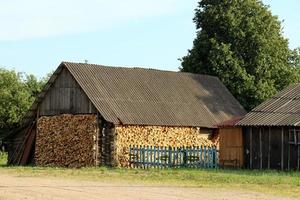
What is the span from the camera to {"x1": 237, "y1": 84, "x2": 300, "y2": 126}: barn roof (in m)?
36.3

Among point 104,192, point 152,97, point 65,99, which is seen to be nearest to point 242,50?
point 152,97

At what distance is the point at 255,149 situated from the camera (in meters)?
37.7

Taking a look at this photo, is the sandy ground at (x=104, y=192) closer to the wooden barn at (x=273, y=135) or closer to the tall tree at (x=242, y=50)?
the wooden barn at (x=273, y=135)

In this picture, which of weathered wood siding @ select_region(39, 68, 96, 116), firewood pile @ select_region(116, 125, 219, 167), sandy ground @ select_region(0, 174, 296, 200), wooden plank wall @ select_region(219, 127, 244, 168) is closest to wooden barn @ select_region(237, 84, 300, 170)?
wooden plank wall @ select_region(219, 127, 244, 168)

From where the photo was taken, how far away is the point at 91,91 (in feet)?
139

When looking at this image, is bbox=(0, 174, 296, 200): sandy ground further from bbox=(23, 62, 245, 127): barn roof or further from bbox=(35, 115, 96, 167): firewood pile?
bbox=(23, 62, 245, 127): barn roof

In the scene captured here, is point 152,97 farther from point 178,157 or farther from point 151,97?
point 178,157

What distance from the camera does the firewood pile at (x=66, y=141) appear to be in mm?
41875

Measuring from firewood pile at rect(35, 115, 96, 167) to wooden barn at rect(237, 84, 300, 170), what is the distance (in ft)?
30.9

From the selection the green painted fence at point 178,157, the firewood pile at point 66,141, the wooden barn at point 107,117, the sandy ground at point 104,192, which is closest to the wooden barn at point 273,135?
the green painted fence at point 178,157

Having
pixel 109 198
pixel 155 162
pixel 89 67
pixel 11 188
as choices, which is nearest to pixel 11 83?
pixel 89 67

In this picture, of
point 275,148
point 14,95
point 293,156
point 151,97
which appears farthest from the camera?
point 14,95

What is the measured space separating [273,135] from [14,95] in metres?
37.1

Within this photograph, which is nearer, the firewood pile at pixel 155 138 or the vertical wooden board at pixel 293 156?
the vertical wooden board at pixel 293 156
